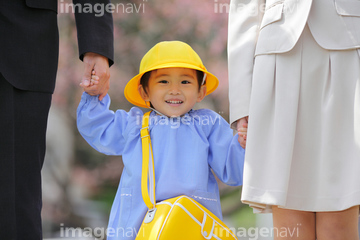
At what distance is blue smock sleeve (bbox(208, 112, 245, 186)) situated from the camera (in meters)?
2.39

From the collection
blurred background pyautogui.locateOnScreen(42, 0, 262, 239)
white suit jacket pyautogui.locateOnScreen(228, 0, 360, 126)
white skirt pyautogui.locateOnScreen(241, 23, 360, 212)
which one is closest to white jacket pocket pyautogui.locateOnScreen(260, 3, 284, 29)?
white suit jacket pyautogui.locateOnScreen(228, 0, 360, 126)

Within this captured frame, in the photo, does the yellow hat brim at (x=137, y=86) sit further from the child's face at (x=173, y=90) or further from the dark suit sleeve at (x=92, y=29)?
the dark suit sleeve at (x=92, y=29)

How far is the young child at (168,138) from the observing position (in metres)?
2.33

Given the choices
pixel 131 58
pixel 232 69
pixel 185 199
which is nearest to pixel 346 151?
pixel 232 69

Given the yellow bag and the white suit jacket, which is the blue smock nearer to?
the yellow bag

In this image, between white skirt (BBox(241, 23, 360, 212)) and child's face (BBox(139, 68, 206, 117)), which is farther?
child's face (BBox(139, 68, 206, 117))

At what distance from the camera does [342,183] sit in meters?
1.67

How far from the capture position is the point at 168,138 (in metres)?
2.40

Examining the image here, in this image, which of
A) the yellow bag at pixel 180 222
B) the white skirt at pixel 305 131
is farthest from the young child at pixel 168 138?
the white skirt at pixel 305 131

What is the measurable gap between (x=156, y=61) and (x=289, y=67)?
2.93 feet

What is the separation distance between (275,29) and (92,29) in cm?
69

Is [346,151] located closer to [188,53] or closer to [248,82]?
[248,82]

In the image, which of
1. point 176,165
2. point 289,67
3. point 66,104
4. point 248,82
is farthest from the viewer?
point 66,104

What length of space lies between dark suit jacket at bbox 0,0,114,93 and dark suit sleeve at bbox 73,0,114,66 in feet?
0.12
